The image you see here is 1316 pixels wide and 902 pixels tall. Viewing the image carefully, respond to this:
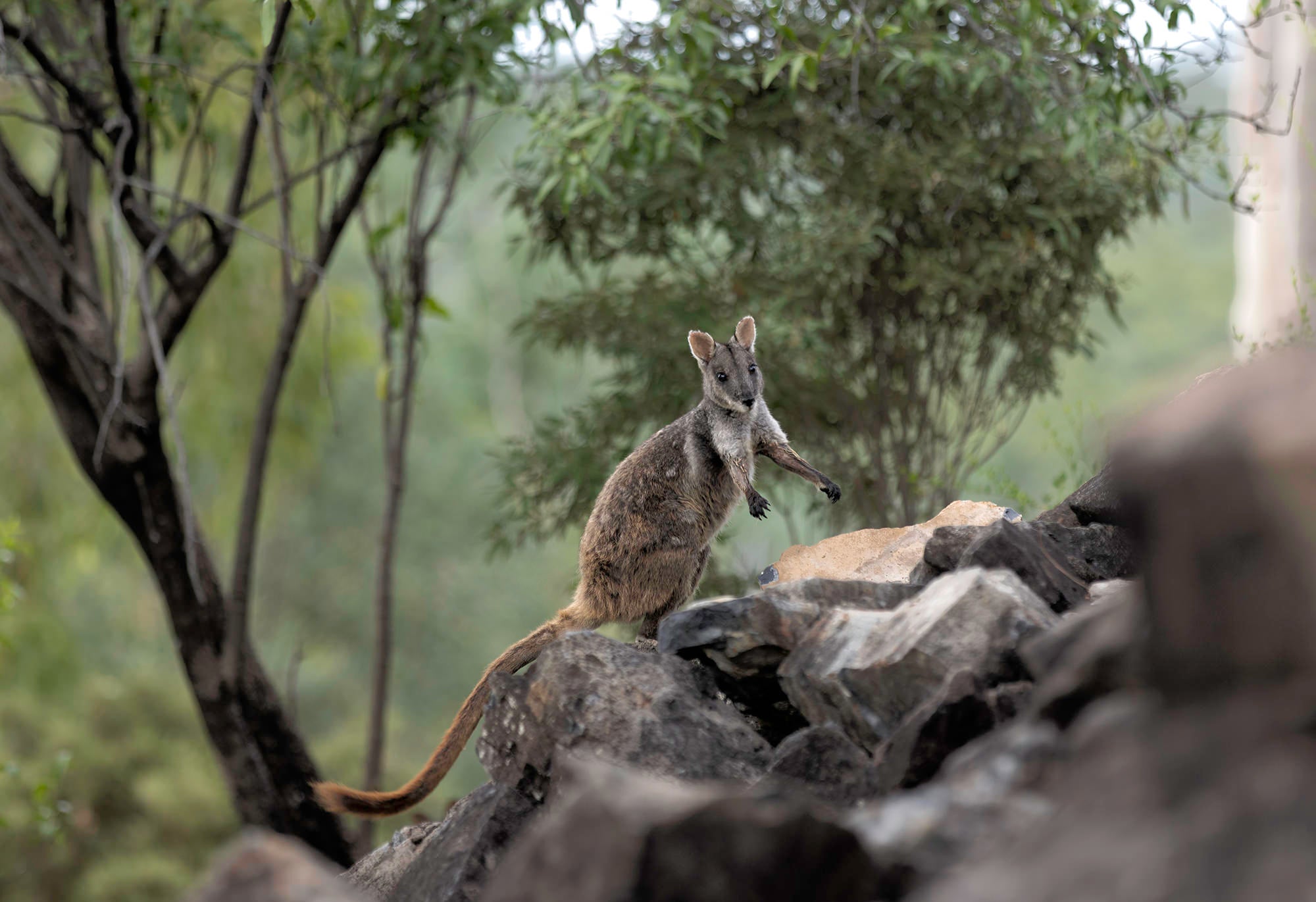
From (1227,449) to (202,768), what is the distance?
12627 millimetres

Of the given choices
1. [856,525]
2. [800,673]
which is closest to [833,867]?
[800,673]

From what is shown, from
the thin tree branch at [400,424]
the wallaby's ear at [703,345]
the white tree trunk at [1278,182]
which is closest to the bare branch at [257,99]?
the thin tree branch at [400,424]

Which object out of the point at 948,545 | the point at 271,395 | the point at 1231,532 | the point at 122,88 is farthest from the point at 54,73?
the point at 1231,532

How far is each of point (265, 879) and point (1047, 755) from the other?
3.94ft

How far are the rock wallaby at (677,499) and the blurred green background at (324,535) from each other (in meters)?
1.14

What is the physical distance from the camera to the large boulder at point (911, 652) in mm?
2490

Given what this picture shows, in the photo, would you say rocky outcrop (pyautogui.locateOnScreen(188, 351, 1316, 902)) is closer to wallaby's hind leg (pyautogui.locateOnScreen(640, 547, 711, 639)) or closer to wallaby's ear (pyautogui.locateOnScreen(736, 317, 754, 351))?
wallaby's hind leg (pyautogui.locateOnScreen(640, 547, 711, 639))

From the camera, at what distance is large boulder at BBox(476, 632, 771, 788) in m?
2.86

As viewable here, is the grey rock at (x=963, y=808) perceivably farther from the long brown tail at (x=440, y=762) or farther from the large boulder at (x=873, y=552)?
the large boulder at (x=873, y=552)

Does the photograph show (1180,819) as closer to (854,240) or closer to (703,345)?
(703,345)

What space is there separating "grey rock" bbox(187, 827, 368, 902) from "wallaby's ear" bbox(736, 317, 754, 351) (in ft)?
8.78

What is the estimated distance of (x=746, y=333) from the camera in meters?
4.14

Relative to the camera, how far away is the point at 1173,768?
1.48 meters

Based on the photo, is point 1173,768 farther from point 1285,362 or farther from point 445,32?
point 445,32
